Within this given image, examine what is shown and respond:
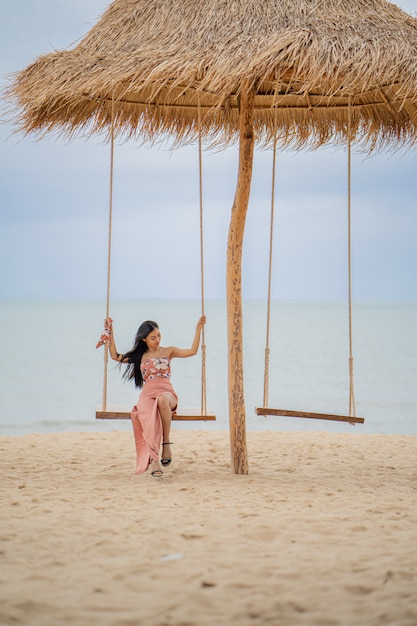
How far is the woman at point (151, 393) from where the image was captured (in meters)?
4.52

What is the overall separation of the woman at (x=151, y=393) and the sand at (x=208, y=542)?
Answer: 6.6 inches

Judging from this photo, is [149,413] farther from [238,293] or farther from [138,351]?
[238,293]

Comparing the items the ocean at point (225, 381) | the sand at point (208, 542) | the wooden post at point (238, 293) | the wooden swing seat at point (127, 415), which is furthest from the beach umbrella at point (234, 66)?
the ocean at point (225, 381)

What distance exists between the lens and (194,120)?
5785 mm

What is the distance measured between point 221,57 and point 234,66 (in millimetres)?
110

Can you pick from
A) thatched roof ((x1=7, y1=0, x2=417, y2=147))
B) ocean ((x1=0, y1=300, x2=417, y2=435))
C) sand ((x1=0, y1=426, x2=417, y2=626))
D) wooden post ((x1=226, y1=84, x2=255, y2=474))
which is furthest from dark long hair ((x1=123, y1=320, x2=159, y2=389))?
thatched roof ((x1=7, y1=0, x2=417, y2=147))

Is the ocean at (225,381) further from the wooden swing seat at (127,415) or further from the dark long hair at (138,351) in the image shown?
the wooden swing seat at (127,415)

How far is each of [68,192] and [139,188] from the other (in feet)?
14.0

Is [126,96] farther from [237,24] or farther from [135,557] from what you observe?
[135,557]

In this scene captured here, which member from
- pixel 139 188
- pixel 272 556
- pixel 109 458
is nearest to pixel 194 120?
pixel 109 458

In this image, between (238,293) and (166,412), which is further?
(238,293)

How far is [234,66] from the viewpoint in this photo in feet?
13.4

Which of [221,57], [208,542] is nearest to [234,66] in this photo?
[221,57]

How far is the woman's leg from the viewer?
4.51 m
